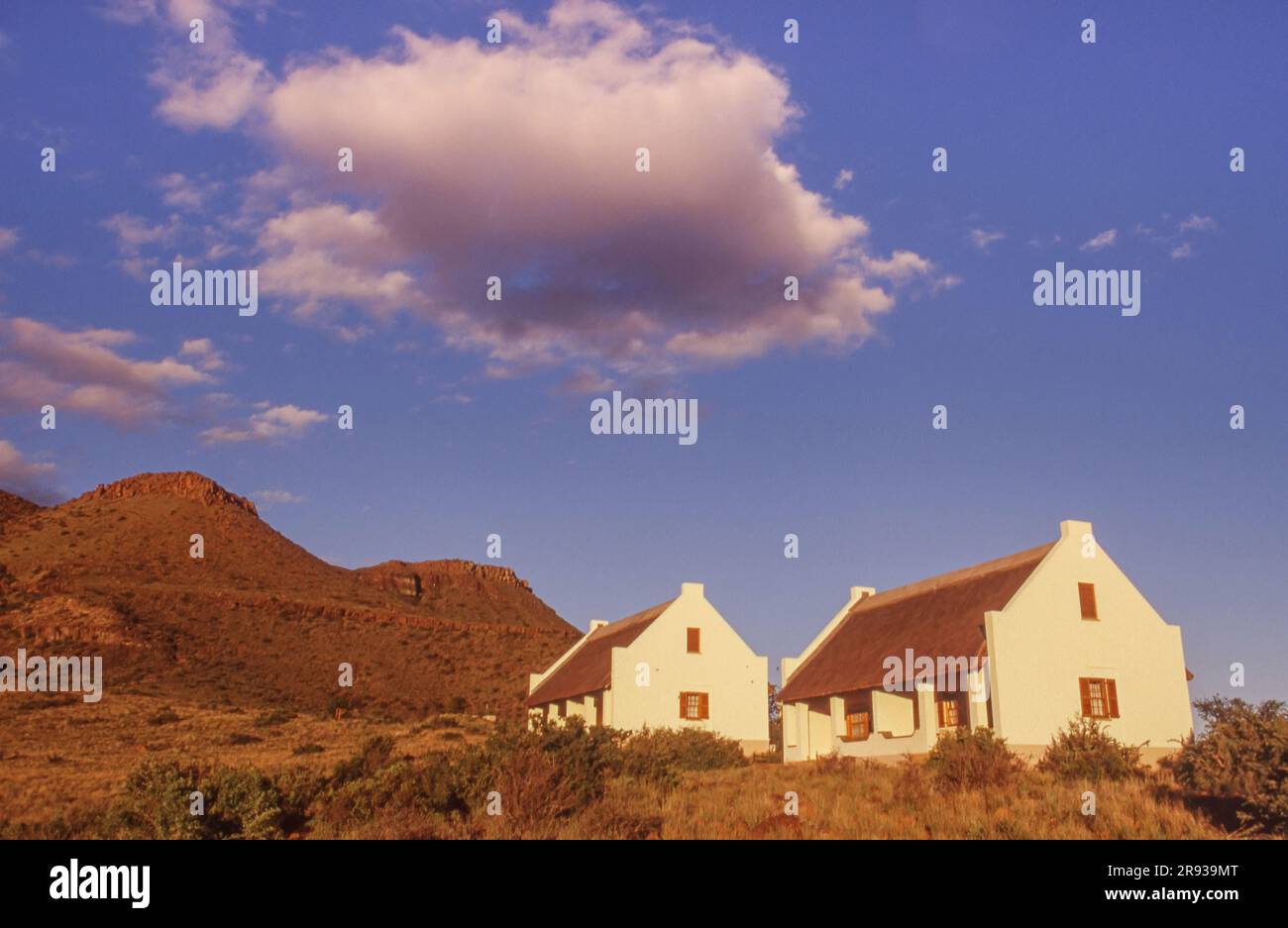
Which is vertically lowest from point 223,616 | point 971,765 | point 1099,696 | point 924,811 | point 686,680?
point 924,811

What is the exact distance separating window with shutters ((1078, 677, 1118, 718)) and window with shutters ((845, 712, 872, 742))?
23.9 ft

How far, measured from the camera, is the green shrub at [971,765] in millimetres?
18062

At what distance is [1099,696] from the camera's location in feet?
93.5

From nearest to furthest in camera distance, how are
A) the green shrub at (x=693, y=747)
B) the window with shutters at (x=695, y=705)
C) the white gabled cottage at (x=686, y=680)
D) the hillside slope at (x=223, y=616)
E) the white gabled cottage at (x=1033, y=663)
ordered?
the white gabled cottage at (x=1033, y=663) → the green shrub at (x=693, y=747) → the white gabled cottage at (x=686, y=680) → the window with shutters at (x=695, y=705) → the hillside slope at (x=223, y=616)

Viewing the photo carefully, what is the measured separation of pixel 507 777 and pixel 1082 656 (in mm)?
19281

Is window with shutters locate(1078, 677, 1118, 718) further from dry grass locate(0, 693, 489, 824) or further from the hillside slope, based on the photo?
the hillside slope

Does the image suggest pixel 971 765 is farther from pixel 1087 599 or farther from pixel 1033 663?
pixel 1087 599

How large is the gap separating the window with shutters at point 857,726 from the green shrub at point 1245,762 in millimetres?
15308

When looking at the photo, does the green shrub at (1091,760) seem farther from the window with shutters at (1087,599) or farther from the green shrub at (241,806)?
the green shrub at (241,806)

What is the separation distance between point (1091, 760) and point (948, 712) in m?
9.43

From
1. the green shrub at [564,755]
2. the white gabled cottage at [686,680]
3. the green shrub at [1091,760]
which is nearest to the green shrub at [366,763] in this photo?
the green shrub at [564,755]

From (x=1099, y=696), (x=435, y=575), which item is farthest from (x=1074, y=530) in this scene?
(x=435, y=575)
